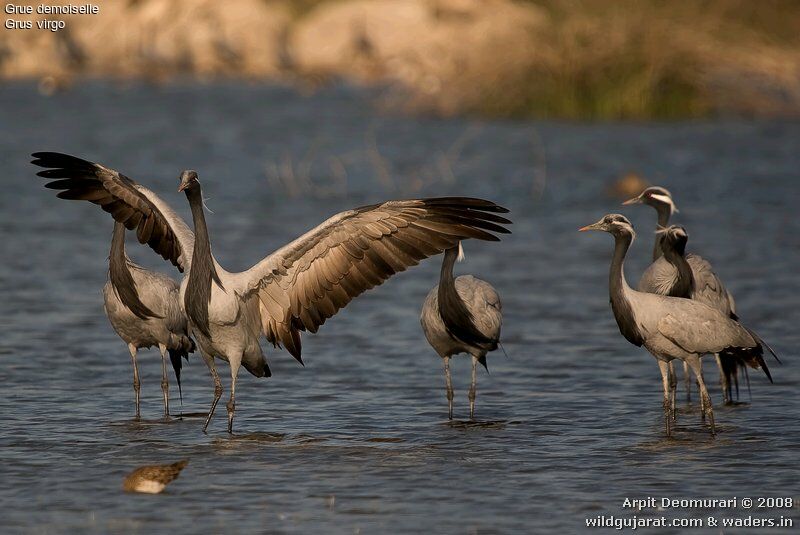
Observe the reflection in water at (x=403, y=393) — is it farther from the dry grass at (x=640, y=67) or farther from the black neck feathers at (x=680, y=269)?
the dry grass at (x=640, y=67)

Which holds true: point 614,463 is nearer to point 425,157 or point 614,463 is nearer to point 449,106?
point 425,157

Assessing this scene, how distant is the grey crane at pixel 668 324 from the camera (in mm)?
9641

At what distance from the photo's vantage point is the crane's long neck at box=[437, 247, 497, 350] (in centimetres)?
1040

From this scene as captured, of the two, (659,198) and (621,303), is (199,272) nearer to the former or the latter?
(621,303)

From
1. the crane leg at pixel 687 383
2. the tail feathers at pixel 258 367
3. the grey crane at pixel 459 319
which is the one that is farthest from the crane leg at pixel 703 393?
the tail feathers at pixel 258 367

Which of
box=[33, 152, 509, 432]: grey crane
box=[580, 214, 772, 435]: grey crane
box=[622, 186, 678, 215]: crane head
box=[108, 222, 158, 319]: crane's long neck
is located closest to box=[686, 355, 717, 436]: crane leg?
box=[580, 214, 772, 435]: grey crane

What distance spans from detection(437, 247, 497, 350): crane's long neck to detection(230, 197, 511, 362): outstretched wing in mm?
946

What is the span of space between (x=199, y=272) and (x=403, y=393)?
8.01 feet

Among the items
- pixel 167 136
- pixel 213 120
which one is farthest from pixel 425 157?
pixel 213 120

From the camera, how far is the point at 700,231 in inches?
762

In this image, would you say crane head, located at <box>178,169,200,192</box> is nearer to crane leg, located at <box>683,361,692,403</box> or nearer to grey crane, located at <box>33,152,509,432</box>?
grey crane, located at <box>33,152,509,432</box>

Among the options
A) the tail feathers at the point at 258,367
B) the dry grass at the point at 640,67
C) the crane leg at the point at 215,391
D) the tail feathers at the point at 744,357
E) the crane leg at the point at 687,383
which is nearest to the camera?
the crane leg at the point at 215,391

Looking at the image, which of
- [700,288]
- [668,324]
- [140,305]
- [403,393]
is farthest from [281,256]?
[700,288]

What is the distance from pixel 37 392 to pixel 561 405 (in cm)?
413
